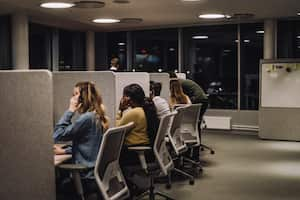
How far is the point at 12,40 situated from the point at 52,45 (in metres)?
2.23

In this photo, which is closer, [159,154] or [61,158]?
[61,158]

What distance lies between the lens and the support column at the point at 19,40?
7.66 metres

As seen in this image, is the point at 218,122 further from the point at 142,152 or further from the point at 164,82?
the point at 142,152

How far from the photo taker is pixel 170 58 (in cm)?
1041

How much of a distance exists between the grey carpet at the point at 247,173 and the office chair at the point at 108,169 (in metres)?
1.64

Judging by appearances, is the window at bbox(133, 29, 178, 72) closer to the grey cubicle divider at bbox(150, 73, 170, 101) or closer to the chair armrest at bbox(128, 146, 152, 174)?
the grey cubicle divider at bbox(150, 73, 170, 101)

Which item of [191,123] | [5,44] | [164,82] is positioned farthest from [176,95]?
[5,44]

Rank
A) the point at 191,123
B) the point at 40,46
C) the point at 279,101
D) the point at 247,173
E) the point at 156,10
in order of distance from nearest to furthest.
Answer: the point at 191,123 < the point at 247,173 < the point at 156,10 < the point at 279,101 < the point at 40,46

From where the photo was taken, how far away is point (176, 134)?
4719mm

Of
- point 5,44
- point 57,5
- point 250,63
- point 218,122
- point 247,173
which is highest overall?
point 57,5

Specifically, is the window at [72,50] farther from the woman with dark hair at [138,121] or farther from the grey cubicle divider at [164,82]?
the woman with dark hair at [138,121]

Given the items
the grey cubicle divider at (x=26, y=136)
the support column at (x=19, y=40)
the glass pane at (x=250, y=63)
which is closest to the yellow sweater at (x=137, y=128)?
the grey cubicle divider at (x=26, y=136)

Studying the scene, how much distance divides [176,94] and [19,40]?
3295mm

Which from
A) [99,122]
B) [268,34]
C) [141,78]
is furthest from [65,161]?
[268,34]
